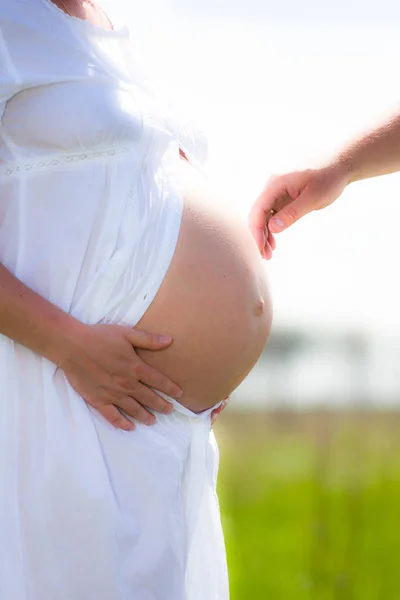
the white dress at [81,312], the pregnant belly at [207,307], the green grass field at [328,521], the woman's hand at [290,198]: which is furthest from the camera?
the green grass field at [328,521]

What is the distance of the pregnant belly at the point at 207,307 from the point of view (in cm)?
124

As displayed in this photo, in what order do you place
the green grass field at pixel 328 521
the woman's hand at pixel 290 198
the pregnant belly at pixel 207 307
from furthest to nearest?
the green grass field at pixel 328 521 < the woman's hand at pixel 290 198 < the pregnant belly at pixel 207 307

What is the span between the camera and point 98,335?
45.8 inches

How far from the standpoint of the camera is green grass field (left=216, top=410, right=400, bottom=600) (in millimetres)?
3094

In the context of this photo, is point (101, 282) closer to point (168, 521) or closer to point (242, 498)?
point (168, 521)

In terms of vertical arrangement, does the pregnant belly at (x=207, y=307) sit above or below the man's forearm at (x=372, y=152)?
below

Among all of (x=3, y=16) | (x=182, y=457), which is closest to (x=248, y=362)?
(x=182, y=457)

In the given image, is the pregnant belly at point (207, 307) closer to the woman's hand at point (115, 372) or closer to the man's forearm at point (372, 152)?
the woman's hand at point (115, 372)

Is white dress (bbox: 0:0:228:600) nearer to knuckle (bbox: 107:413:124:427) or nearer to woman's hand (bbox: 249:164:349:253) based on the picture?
knuckle (bbox: 107:413:124:427)

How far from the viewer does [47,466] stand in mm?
1137

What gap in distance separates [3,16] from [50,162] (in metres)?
0.21

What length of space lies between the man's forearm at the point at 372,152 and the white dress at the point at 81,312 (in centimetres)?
45

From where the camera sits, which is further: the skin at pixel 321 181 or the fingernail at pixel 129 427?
the skin at pixel 321 181

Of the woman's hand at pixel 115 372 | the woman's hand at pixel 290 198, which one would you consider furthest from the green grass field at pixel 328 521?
the woman's hand at pixel 115 372
